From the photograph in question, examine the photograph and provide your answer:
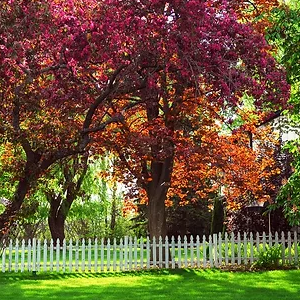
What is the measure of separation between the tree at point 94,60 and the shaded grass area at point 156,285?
3.13 metres

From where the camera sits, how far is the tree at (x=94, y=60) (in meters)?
8.23

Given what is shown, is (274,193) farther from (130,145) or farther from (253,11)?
(130,145)

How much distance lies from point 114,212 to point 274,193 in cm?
1853

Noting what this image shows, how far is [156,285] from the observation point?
1173 centimetres

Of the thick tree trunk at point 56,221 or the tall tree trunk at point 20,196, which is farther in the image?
the thick tree trunk at point 56,221

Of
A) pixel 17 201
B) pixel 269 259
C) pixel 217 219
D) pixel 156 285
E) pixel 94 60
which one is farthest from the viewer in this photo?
pixel 217 219

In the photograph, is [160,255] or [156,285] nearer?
[156,285]

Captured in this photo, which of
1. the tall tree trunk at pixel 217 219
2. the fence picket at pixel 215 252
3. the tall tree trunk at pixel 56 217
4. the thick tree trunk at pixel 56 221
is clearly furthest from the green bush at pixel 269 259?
the thick tree trunk at pixel 56 221

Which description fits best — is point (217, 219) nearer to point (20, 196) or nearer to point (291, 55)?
point (291, 55)

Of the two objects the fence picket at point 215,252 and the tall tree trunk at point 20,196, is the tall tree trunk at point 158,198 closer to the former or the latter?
the fence picket at point 215,252

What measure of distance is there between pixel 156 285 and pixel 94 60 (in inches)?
193

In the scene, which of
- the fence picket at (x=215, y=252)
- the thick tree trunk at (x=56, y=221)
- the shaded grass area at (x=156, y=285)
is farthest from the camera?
the thick tree trunk at (x=56, y=221)

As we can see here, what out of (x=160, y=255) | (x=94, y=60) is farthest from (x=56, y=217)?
(x=94, y=60)

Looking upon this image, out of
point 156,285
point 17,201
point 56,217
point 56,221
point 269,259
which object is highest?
point 56,217
